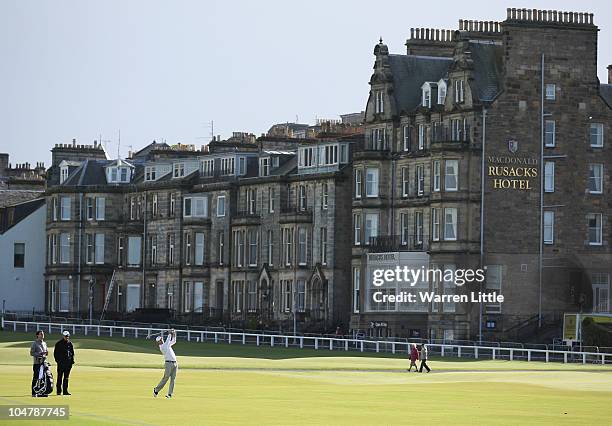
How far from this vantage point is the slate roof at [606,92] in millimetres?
123750

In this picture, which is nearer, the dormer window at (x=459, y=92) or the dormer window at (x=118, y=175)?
Answer: the dormer window at (x=459, y=92)

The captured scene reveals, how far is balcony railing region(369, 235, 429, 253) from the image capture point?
12231 cm

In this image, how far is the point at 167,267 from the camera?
150m

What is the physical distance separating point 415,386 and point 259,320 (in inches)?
2453

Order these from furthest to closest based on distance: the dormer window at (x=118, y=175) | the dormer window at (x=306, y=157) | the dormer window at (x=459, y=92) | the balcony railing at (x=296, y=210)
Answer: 1. the dormer window at (x=118, y=175)
2. the dormer window at (x=306, y=157)
3. the balcony railing at (x=296, y=210)
4. the dormer window at (x=459, y=92)

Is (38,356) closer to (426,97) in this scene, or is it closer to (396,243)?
(396,243)

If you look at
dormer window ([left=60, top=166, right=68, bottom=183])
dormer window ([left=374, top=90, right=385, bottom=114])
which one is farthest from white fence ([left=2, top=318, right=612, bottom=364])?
dormer window ([left=60, top=166, right=68, bottom=183])

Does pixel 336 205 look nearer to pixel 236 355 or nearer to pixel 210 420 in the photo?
pixel 236 355

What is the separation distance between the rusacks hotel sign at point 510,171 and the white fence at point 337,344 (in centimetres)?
1302

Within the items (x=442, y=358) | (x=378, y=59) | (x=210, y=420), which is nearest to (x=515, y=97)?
(x=378, y=59)

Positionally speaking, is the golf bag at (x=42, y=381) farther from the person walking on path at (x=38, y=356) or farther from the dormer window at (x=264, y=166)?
the dormer window at (x=264, y=166)

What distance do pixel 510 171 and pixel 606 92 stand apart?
36.6 feet

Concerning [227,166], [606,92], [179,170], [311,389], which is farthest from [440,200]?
[311,389]

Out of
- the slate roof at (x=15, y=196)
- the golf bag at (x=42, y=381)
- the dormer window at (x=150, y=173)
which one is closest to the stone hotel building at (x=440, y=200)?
the dormer window at (x=150, y=173)
